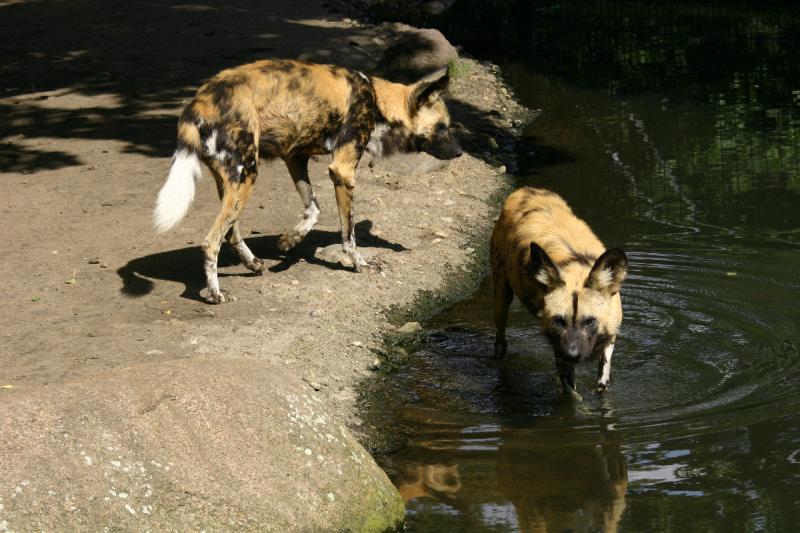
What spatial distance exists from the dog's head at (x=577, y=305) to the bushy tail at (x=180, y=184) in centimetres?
206

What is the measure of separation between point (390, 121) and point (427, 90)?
355mm

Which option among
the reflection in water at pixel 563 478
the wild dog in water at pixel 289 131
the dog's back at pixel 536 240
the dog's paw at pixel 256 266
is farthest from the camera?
the dog's paw at pixel 256 266

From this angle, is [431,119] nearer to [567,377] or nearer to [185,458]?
[567,377]

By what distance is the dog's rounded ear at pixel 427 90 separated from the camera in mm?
7402

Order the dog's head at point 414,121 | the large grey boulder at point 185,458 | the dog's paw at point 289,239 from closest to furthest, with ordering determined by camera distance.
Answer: the large grey boulder at point 185,458
the dog's paw at point 289,239
the dog's head at point 414,121

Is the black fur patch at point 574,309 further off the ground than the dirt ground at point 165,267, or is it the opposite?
the black fur patch at point 574,309

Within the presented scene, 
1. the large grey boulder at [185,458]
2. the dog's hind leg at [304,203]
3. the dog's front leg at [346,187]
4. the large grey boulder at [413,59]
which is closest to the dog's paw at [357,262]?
the dog's front leg at [346,187]

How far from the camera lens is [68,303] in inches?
251

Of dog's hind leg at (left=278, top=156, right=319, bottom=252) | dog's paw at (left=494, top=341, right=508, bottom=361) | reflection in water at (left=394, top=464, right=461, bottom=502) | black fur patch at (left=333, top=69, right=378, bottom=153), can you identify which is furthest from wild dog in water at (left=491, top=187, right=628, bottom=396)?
dog's hind leg at (left=278, top=156, right=319, bottom=252)

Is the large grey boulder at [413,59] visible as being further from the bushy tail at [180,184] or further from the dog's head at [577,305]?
the dog's head at [577,305]

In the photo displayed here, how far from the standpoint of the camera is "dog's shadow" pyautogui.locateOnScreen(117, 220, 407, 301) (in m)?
6.71

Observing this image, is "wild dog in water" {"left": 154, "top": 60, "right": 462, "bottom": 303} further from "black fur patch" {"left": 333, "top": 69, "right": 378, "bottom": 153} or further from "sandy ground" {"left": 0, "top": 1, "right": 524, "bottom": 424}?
"sandy ground" {"left": 0, "top": 1, "right": 524, "bottom": 424}

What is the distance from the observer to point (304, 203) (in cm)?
726

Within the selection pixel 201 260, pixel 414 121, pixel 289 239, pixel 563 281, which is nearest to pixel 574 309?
pixel 563 281
